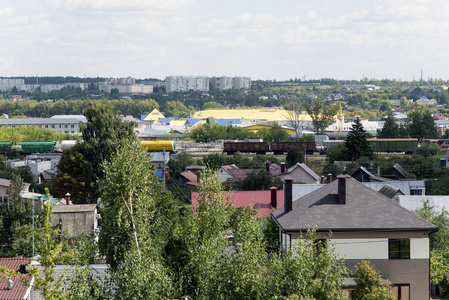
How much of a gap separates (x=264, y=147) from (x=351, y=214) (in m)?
64.2

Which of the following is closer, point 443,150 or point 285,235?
Answer: point 285,235

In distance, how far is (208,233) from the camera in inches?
753

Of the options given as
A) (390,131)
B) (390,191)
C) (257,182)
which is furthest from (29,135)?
(390,191)

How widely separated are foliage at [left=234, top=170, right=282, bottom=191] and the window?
98.5 feet

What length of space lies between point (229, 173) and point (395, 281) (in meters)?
37.3

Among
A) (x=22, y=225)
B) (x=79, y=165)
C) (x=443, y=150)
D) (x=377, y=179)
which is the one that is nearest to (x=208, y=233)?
(x=22, y=225)

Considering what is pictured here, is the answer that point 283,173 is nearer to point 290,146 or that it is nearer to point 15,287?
point 290,146

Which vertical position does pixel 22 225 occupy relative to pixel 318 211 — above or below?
below

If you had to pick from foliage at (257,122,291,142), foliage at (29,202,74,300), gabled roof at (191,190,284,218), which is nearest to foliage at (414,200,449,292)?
gabled roof at (191,190,284,218)

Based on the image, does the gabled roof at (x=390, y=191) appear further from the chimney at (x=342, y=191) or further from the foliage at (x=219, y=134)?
the foliage at (x=219, y=134)

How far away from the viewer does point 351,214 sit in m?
23.9

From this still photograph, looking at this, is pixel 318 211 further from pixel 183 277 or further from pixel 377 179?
pixel 377 179

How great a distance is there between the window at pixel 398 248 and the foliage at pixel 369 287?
243cm

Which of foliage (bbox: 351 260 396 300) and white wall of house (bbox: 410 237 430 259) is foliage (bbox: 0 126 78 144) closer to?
white wall of house (bbox: 410 237 430 259)
